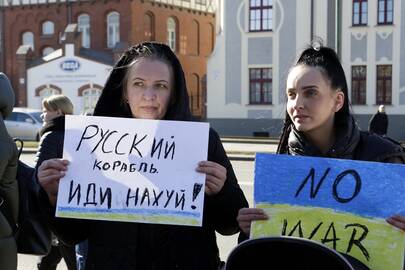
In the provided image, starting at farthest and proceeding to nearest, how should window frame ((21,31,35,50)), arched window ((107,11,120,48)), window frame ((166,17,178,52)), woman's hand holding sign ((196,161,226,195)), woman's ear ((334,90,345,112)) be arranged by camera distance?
window frame ((21,31,35,50)) → window frame ((166,17,178,52)) → arched window ((107,11,120,48)) → woman's ear ((334,90,345,112)) → woman's hand holding sign ((196,161,226,195))

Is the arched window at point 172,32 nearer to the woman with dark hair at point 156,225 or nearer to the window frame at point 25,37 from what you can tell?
the window frame at point 25,37

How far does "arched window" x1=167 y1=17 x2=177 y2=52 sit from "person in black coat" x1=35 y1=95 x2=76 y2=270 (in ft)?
113

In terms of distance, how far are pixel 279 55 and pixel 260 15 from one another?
2310 millimetres

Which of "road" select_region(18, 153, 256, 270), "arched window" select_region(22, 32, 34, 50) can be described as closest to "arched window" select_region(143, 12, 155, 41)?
"arched window" select_region(22, 32, 34, 50)

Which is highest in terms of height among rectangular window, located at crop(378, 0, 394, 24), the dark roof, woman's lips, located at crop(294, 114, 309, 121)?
rectangular window, located at crop(378, 0, 394, 24)

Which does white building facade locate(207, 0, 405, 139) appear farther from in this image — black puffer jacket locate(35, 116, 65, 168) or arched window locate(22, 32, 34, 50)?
black puffer jacket locate(35, 116, 65, 168)

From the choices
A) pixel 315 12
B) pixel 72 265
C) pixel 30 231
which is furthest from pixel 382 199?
pixel 315 12

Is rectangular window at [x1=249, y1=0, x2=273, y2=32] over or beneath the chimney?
over

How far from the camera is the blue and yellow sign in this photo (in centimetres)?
214

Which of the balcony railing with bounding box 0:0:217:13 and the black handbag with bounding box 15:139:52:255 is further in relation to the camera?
the balcony railing with bounding box 0:0:217:13

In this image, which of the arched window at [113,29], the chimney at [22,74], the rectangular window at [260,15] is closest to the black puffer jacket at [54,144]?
the rectangular window at [260,15]

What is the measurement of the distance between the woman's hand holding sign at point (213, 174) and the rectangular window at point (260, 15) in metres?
27.0

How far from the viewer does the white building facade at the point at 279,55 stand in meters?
27.0

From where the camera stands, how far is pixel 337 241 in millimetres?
2189
